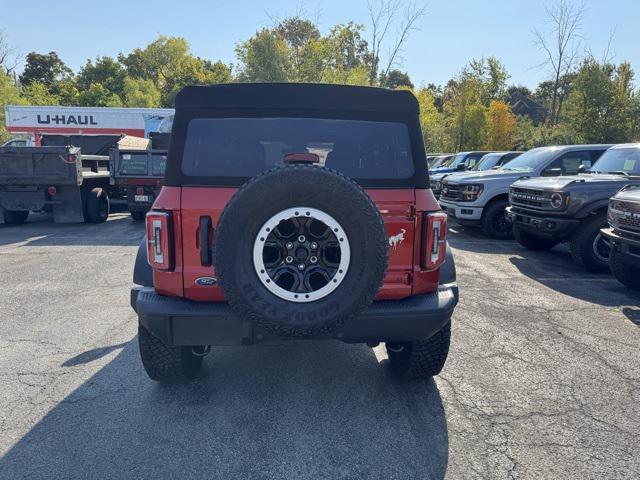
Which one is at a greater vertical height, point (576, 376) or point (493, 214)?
point (493, 214)

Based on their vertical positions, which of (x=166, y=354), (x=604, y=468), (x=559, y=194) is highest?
(x=559, y=194)

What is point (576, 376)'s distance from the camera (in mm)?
3531

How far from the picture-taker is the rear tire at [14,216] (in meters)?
11.1

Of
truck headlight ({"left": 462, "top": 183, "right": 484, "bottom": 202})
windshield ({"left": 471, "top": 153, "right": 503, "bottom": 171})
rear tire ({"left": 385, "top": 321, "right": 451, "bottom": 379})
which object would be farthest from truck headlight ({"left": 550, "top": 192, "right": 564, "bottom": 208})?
windshield ({"left": 471, "top": 153, "right": 503, "bottom": 171})

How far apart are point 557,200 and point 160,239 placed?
6.28 m

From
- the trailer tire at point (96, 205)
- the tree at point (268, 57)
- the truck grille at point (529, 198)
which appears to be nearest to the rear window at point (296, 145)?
the truck grille at point (529, 198)

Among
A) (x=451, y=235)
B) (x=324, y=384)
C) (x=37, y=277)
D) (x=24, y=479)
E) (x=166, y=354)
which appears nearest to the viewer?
(x=24, y=479)

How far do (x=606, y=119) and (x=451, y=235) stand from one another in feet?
58.0

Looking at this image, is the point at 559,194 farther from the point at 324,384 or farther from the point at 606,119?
the point at 606,119

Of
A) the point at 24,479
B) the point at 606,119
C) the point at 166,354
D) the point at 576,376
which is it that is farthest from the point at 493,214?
the point at 606,119

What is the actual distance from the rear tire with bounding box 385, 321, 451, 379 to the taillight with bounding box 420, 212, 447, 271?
568mm

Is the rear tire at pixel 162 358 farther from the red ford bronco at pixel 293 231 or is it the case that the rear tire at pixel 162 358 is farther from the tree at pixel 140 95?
the tree at pixel 140 95

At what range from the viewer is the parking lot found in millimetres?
2480

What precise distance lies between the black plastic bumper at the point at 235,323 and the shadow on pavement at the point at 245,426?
1.86ft
